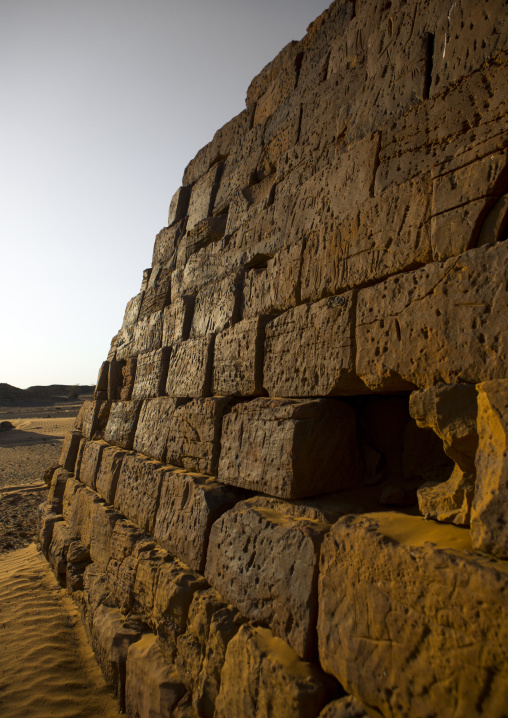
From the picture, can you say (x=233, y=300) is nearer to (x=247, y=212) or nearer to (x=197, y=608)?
(x=247, y=212)

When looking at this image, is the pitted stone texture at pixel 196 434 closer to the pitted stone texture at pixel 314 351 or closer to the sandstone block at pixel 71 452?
the pitted stone texture at pixel 314 351

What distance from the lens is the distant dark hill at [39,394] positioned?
3667 centimetres

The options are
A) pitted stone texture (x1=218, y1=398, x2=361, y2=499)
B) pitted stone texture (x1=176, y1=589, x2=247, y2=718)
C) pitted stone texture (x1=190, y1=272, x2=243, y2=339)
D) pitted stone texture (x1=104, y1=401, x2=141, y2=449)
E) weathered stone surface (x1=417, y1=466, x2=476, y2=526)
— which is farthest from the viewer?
pitted stone texture (x1=104, y1=401, x2=141, y2=449)

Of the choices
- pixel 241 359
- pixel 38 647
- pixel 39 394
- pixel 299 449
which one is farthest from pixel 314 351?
pixel 39 394

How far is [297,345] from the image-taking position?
2.58 m

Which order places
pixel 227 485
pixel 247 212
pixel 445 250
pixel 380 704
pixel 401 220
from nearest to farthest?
pixel 380 704, pixel 445 250, pixel 401 220, pixel 227 485, pixel 247 212

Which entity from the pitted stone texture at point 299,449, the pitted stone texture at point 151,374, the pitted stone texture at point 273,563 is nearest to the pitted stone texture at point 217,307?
the pitted stone texture at point 151,374

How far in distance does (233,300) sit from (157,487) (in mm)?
1556

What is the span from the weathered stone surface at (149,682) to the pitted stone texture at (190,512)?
0.55m

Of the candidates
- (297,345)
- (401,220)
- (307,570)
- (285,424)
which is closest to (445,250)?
(401,220)

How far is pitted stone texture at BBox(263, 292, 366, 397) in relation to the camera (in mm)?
2256

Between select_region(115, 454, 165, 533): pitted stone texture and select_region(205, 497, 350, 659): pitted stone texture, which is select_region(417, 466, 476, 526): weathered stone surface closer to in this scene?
select_region(205, 497, 350, 659): pitted stone texture

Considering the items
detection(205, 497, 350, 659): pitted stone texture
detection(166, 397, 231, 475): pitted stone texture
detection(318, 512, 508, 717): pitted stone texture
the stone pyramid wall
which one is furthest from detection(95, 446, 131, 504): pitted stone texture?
detection(318, 512, 508, 717): pitted stone texture

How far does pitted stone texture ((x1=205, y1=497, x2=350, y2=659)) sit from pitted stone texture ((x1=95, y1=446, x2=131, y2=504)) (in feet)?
6.52
